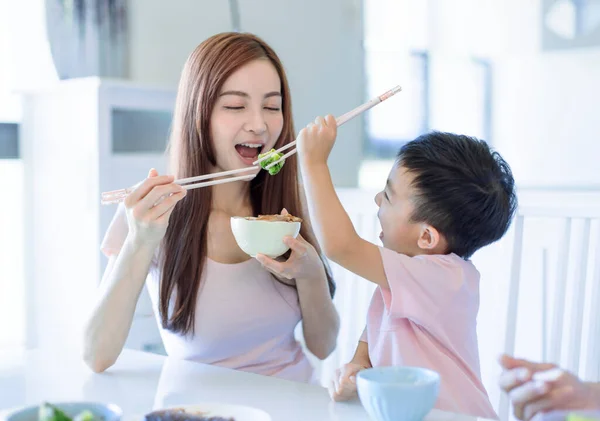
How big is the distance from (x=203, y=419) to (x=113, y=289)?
515 mm

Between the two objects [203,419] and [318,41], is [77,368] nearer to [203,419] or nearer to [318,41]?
[203,419]

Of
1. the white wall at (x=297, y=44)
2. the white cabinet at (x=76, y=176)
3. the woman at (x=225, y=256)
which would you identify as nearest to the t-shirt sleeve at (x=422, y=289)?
the woman at (x=225, y=256)

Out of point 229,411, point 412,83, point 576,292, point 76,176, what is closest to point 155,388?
point 229,411

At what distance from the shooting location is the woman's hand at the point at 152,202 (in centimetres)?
127

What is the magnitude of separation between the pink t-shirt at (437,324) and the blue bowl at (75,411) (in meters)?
0.52

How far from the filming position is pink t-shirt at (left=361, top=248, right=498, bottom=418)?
3.98ft

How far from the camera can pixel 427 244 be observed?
132 centimetres

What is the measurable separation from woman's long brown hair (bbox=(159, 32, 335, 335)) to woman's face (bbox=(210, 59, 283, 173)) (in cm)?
2

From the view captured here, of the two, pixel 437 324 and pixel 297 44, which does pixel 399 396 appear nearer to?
pixel 437 324

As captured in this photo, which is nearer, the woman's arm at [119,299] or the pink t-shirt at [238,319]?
the woman's arm at [119,299]

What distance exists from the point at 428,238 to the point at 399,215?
65mm

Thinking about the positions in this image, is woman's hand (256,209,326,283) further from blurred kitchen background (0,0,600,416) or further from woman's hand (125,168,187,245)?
blurred kitchen background (0,0,600,416)

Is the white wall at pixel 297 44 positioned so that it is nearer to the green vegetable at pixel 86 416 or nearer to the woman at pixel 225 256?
the woman at pixel 225 256

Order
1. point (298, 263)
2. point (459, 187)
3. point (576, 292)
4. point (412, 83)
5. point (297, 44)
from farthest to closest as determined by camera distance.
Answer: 1. point (412, 83)
2. point (297, 44)
3. point (576, 292)
4. point (298, 263)
5. point (459, 187)
